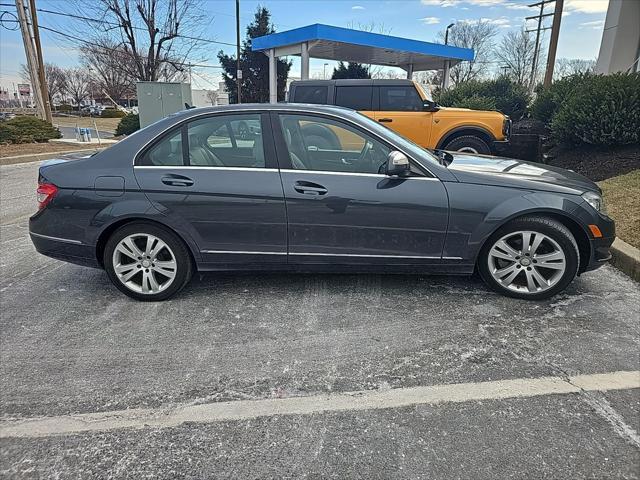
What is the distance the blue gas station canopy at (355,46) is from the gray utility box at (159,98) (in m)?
3.96

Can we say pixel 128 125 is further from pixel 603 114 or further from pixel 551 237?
pixel 551 237

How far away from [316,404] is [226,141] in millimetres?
2226

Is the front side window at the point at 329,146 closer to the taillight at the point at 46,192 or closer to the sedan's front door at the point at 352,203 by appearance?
the sedan's front door at the point at 352,203

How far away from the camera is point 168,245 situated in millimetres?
3705

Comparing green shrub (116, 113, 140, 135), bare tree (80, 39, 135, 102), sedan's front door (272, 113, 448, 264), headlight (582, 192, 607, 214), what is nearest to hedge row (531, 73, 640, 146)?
headlight (582, 192, 607, 214)

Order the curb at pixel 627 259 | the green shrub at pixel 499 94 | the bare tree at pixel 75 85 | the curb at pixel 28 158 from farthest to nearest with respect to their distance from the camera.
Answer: the bare tree at pixel 75 85, the green shrub at pixel 499 94, the curb at pixel 28 158, the curb at pixel 627 259

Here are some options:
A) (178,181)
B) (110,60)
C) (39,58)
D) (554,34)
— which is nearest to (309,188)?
(178,181)

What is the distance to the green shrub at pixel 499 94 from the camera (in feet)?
52.7

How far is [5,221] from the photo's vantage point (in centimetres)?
655

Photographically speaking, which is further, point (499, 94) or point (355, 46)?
point (355, 46)

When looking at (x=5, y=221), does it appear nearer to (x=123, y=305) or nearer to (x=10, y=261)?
(x=10, y=261)

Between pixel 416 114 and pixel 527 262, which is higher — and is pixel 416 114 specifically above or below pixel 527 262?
above

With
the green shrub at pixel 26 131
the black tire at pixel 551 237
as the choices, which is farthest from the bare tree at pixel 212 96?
the black tire at pixel 551 237

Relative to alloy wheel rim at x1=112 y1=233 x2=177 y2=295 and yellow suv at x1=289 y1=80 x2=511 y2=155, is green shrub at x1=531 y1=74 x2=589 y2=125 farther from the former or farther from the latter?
alloy wheel rim at x1=112 y1=233 x2=177 y2=295
